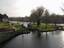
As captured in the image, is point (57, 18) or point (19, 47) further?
point (57, 18)

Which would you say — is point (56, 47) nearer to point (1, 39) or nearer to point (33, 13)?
point (1, 39)

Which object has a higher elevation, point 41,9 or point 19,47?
point 41,9

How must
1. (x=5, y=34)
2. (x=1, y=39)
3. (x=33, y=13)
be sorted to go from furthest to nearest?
(x=33, y=13) → (x=5, y=34) → (x=1, y=39)

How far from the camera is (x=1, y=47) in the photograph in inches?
652

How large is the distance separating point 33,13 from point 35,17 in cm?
273

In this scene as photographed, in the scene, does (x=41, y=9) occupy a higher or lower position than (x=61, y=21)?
higher

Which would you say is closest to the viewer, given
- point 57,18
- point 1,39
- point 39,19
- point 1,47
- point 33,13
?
point 1,47

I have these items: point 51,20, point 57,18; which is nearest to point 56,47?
point 51,20

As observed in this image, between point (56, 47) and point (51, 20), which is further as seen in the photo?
point (51, 20)

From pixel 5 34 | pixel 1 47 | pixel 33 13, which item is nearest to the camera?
pixel 1 47

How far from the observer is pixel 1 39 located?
66.0ft

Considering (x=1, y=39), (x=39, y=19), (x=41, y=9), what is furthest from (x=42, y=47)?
(x=41, y=9)

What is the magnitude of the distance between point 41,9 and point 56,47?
40.7 m

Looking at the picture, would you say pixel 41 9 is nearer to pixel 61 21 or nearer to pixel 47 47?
pixel 61 21
